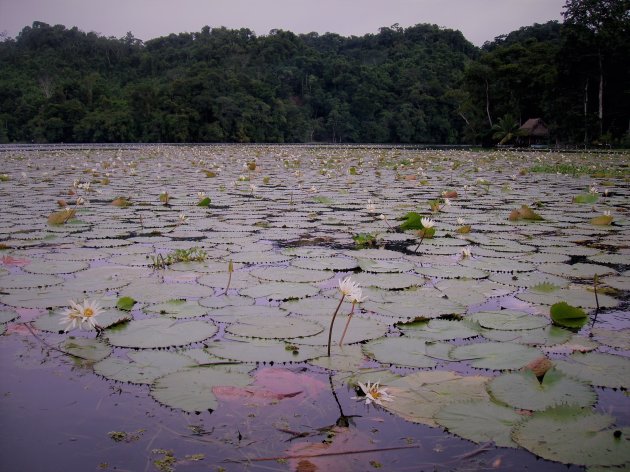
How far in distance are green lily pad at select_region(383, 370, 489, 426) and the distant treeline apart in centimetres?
2243

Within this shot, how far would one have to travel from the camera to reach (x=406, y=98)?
149 ft

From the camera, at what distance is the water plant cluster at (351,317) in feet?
3.81

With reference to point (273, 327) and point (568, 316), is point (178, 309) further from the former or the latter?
point (568, 316)

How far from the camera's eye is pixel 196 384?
4.14 ft

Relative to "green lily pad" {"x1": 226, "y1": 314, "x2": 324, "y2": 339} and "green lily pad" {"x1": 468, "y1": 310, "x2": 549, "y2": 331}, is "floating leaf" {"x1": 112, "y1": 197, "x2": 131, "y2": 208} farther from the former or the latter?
"green lily pad" {"x1": 468, "y1": 310, "x2": 549, "y2": 331}

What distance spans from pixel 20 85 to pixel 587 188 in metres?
35.2

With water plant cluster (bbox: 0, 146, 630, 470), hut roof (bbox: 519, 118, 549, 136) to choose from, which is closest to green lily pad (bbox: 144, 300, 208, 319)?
water plant cluster (bbox: 0, 146, 630, 470)

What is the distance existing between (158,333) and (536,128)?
94.6 feet

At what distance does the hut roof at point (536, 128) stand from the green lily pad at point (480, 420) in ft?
91.3

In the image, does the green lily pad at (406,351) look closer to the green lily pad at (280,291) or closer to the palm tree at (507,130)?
the green lily pad at (280,291)

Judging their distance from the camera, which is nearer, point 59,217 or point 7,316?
point 7,316

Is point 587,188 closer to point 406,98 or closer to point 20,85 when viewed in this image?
point 20,85

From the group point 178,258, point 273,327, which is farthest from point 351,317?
point 178,258

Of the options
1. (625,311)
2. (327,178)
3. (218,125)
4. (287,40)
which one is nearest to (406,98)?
(287,40)
